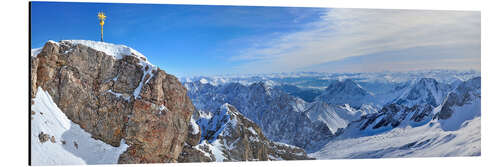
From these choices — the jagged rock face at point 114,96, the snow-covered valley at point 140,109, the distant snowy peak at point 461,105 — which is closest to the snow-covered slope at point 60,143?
the snow-covered valley at point 140,109

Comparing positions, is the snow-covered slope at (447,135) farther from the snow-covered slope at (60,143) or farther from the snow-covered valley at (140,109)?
the snow-covered slope at (60,143)

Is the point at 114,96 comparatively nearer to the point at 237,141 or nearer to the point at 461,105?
the point at 237,141

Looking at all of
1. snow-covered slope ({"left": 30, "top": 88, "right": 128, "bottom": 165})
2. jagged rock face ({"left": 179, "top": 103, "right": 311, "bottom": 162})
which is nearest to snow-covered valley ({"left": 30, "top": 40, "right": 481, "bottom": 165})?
snow-covered slope ({"left": 30, "top": 88, "right": 128, "bottom": 165})

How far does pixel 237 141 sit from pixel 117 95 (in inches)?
490

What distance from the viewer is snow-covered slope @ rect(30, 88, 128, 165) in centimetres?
1522

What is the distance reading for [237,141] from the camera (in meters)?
28.8

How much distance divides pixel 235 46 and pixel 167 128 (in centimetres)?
517

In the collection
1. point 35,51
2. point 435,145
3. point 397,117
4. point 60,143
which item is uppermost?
point 35,51

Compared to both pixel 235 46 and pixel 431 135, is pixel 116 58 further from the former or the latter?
pixel 431 135

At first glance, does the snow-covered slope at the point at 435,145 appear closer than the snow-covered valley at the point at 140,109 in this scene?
No

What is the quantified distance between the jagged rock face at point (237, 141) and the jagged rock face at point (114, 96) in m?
3.95

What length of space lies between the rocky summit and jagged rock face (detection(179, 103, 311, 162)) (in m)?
3.55

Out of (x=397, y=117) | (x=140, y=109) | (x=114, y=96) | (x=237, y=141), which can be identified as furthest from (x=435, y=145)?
(x=114, y=96)

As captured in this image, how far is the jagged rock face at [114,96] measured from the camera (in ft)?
55.3
